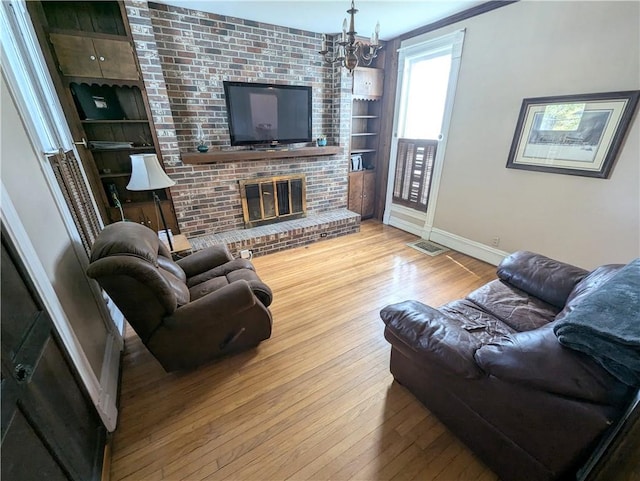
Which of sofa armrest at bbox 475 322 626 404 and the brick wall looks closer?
sofa armrest at bbox 475 322 626 404

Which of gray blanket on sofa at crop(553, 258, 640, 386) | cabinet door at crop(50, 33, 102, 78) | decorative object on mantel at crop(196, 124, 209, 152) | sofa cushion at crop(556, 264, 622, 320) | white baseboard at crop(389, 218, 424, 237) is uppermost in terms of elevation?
cabinet door at crop(50, 33, 102, 78)

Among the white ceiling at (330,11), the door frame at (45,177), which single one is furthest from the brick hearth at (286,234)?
the white ceiling at (330,11)

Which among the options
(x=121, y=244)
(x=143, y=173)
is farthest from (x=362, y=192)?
(x=121, y=244)

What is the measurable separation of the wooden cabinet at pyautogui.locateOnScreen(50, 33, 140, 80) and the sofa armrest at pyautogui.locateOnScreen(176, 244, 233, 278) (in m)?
1.85

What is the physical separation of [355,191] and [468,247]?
1887 millimetres

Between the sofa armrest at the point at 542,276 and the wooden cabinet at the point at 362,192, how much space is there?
2.67 m

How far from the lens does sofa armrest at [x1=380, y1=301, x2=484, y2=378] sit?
1.13 m

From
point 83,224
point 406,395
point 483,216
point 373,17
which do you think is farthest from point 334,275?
point 373,17

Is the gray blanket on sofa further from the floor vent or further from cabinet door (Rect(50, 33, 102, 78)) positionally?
cabinet door (Rect(50, 33, 102, 78))

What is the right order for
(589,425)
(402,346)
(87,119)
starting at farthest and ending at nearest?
(87,119) < (402,346) < (589,425)

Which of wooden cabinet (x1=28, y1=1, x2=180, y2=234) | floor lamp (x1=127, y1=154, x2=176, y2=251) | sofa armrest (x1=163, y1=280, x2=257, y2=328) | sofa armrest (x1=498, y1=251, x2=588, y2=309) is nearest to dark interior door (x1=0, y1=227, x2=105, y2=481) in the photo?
sofa armrest (x1=163, y1=280, x2=257, y2=328)

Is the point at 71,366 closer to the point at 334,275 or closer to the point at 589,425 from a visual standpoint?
the point at 589,425

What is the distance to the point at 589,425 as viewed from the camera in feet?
2.81

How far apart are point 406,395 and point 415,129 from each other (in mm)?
3392
